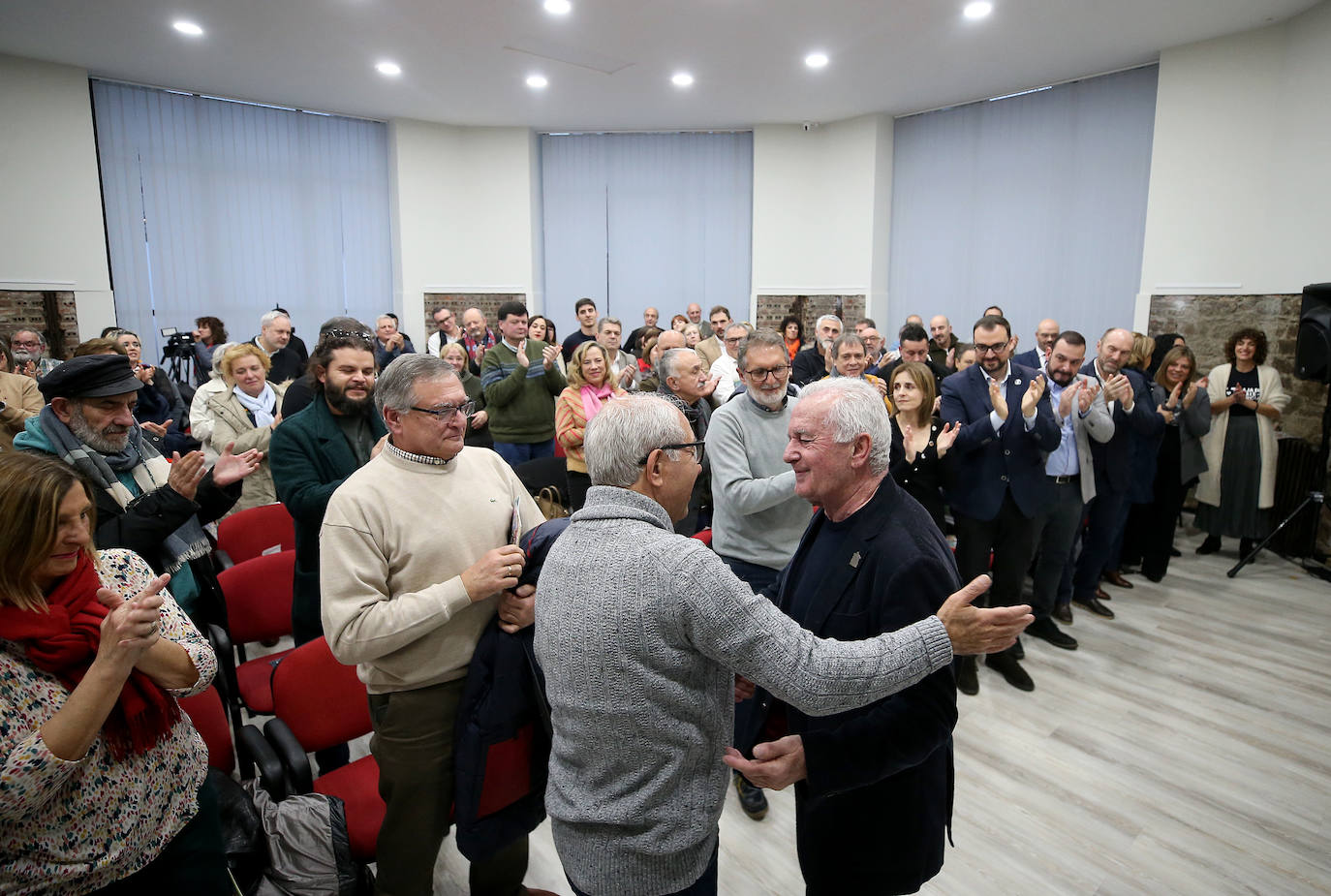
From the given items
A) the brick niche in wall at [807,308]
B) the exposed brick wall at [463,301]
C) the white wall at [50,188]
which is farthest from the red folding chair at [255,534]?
the brick niche in wall at [807,308]

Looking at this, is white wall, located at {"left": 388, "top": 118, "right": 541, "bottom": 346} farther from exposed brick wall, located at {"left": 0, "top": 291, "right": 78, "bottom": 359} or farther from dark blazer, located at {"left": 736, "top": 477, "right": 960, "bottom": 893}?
dark blazer, located at {"left": 736, "top": 477, "right": 960, "bottom": 893}

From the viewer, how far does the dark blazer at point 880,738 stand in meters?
1.29

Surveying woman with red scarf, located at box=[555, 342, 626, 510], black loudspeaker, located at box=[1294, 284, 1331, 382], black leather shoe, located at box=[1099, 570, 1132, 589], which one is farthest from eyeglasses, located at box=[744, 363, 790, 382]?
black loudspeaker, located at box=[1294, 284, 1331, 382]

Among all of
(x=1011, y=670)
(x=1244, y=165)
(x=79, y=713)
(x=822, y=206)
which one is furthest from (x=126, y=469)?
(x=822, y=206)

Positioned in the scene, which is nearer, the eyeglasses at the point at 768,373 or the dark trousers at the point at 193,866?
the dark trousers at the point at 193,866

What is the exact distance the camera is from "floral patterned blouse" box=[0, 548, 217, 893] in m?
1.15

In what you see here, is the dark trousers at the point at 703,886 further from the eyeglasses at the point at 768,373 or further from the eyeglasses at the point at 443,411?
the eyeglasses at the point at 768,373

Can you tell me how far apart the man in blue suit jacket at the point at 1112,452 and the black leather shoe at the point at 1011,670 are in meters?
1.13

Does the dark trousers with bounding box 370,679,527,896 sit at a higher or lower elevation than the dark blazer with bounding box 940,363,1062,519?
lower

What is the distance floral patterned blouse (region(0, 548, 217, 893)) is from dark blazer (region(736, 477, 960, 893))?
1226 millimetres

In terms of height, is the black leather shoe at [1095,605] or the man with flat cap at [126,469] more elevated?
the man with flat cap at [126,469]

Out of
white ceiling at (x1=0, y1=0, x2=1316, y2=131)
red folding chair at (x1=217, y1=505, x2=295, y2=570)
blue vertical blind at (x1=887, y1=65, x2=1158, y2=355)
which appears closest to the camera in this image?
red folding chair at (x1=217, y1=505, x2=295, y2=570)

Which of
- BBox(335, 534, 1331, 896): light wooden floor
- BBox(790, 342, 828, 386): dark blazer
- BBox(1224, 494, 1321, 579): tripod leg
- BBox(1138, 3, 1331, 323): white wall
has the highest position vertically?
BBox(1138, 3, 1331, 323): white wall

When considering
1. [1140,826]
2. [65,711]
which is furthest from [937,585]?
[1140,826]
